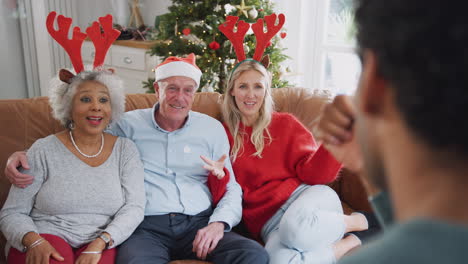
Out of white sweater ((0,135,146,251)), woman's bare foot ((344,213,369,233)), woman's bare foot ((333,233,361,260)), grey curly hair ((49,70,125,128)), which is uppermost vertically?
grey curly hair ((49,70,125,128))

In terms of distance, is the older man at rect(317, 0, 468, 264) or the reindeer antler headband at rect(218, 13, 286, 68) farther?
the reindeer antler headband at rect(218, 13, 286, 68)

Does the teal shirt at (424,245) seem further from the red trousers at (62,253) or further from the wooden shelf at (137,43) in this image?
the wooden shelf at (137,43)

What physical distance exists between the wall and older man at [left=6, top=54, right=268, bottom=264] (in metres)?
3.00

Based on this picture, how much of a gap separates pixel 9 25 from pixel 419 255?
15.7ft

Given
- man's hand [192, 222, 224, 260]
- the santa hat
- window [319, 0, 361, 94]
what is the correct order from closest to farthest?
man's hand [192, 222, 224, 260]
the santa hat
window [319, 0, 361, 94]

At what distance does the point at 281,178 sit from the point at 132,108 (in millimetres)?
844

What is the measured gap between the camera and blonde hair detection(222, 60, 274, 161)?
204cm

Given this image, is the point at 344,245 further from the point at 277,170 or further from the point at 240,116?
the point at 240,116

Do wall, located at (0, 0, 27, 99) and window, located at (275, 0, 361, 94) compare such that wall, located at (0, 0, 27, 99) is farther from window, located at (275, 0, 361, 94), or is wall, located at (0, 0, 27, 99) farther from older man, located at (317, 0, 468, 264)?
older man, located at (317, 0, 468, 264)

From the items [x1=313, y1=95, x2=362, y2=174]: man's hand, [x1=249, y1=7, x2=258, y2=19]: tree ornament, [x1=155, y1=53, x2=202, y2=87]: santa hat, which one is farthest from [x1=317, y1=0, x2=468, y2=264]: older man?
[x1=249, y1=7, x2=258, y2=19]: tree ornament

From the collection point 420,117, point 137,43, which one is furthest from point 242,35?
point 137,43

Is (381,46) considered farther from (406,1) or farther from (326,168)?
(326,168)

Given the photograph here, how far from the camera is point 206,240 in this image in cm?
167

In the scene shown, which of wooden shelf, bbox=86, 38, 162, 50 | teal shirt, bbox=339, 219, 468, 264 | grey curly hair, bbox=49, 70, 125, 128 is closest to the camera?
teal shirt, bbox=339, 219, 468, 264
